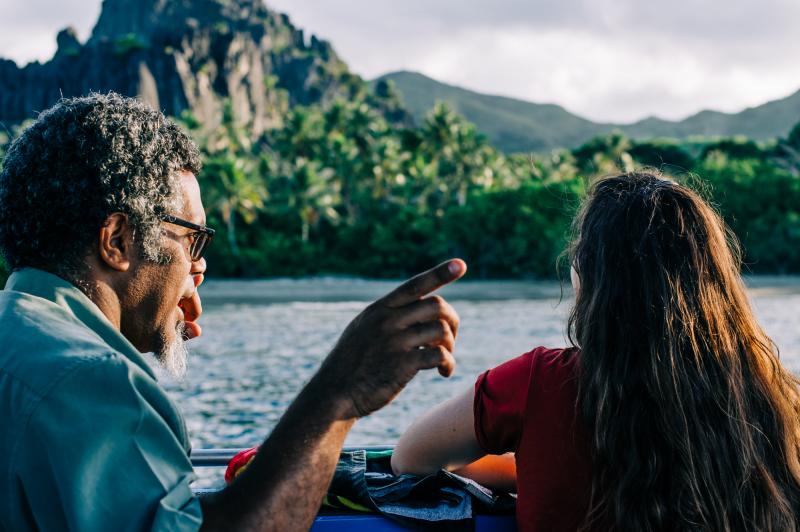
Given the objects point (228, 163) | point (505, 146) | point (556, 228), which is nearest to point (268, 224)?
point (228, 163)

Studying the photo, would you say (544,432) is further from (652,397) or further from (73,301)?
(73,301)

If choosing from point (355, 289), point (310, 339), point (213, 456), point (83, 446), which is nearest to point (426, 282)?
point (83, 446)

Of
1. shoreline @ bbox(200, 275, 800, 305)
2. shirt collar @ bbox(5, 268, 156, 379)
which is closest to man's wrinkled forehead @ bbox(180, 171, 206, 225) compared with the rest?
shirt collar @ bbox(5, 268, 156, 379)

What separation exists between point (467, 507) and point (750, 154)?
65.5 meters

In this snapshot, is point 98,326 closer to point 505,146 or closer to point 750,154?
point 750,154

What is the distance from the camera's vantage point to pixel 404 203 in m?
48.5

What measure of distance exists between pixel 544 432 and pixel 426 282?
26.2 inches

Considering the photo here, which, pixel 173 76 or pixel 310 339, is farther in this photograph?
pixel 173 76

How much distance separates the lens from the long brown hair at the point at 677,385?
1.59 meters

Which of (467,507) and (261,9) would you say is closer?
(467,507)

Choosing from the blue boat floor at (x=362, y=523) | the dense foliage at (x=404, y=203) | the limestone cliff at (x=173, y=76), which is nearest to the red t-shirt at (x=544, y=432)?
the blue boat floor at (x=362, y=523)

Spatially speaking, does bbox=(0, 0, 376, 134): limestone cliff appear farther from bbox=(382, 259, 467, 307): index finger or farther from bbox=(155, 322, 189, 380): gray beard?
bbox=(382, 259, 467, 307): index finger

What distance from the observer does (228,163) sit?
44000 millimetres

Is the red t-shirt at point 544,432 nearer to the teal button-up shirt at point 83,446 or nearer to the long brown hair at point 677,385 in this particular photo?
the long brown hair at point 677,385
